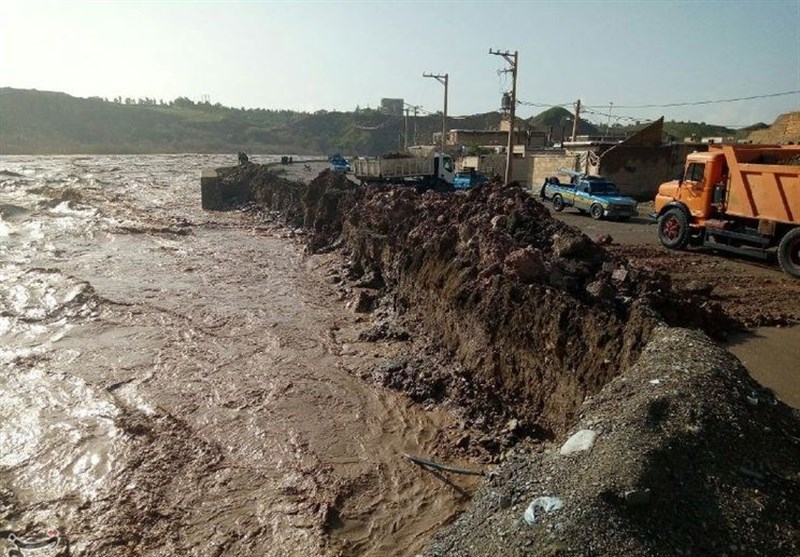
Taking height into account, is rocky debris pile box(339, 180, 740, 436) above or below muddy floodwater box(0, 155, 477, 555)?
above

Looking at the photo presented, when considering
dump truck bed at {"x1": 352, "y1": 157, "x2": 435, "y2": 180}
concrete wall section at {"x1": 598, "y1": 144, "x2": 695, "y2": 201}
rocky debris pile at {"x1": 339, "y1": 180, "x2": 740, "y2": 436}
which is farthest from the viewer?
concrete wall section at {"x1": 598, "y1": 144, "x2": 695, "y2": 201}

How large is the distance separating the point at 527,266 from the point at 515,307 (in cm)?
76

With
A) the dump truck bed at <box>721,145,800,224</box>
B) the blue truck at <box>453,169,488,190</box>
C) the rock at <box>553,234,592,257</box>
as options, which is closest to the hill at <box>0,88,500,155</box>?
the blue truck at <box>453,169,488,190</box>

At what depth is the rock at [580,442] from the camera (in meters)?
4.63

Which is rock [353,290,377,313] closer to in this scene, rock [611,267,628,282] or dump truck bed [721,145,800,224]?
rock [611,267,628,282]

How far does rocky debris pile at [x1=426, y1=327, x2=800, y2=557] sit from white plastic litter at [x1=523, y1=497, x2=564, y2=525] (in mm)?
27

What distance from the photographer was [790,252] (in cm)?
1351

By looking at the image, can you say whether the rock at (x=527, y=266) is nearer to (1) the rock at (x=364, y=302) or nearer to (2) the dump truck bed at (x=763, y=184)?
(1) the rock at (x=364, y=302)

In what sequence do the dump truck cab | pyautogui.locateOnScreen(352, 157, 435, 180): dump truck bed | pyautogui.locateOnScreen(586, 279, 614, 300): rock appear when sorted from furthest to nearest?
pyautogui.locateOnScreen(352, 157, 435, 180): dump truck bed < the dump truck cab < pyautogui.locateOnScreen(586, 279, 614, 300): rock

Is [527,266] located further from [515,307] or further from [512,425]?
[512,425]

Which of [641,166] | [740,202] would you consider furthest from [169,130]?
[740,202]

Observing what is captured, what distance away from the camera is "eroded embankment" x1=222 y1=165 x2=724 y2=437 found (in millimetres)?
6961

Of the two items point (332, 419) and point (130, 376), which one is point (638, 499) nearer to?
point (332, 419)

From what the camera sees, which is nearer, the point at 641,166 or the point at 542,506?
the point at 542,506
